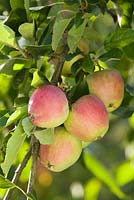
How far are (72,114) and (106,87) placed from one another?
0.09 m

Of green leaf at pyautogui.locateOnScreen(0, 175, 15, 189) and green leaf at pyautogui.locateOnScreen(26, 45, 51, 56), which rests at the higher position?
green leaf at pyautogui.locateOnScreen(26, 45, 51, 56)

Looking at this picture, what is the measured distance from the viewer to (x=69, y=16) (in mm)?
1110

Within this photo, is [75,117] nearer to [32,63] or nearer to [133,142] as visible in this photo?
[32,63]

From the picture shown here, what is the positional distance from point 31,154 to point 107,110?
0.16 m

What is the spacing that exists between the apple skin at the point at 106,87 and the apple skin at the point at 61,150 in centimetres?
9

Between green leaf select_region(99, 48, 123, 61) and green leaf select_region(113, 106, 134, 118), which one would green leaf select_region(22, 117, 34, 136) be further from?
green leaf select_region(113, 106, 134, 118)

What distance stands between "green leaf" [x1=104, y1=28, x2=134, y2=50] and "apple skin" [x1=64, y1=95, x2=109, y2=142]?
98 mm

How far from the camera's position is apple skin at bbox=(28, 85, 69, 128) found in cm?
102

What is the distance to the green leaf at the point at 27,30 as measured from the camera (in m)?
1.09

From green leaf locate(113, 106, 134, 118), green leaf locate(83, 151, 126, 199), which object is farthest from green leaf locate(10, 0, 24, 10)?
green leaf locate(83, 151, 126, 199)

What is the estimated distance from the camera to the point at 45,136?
3.42ft

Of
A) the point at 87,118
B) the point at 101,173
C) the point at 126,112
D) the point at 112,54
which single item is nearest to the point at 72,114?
the point at 87,118

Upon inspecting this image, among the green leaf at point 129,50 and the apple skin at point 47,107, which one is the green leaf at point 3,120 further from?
the green leaf at point 129,50

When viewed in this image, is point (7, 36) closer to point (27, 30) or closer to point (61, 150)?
point (27, 30)
